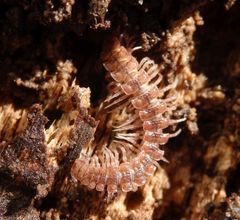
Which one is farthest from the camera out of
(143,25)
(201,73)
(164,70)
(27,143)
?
(201,73)

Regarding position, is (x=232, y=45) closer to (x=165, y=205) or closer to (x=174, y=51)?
(x=174, y=51)

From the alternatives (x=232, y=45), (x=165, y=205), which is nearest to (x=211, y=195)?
(x=165, y=205)

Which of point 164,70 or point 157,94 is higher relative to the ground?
point 164,70

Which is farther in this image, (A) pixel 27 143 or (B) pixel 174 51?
(B) pixel 174 51

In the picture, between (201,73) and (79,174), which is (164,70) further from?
(79,174)

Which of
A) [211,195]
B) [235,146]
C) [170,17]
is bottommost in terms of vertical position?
[211,195]

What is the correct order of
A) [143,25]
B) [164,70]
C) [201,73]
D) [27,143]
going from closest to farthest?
[27,143] → [143,25] → [164,70] → [201,73]

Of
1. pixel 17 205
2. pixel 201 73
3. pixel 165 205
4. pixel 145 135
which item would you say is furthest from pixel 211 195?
pixel 17 205
